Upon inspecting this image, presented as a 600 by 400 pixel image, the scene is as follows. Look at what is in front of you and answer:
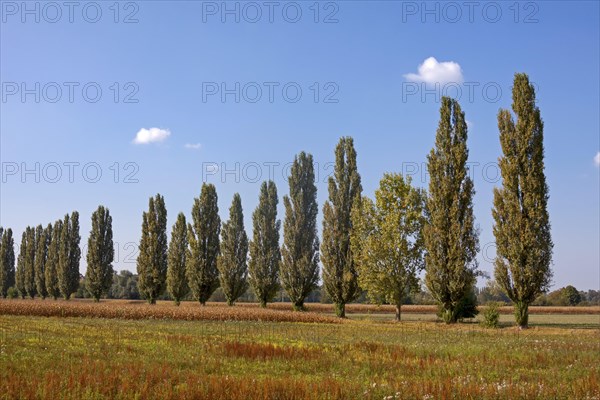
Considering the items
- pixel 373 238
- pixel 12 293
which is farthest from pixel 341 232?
pixel 12 293

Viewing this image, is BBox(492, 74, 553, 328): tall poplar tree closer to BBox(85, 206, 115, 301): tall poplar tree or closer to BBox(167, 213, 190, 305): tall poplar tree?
BBox(167, 213, 190, 305): tall poplar tree

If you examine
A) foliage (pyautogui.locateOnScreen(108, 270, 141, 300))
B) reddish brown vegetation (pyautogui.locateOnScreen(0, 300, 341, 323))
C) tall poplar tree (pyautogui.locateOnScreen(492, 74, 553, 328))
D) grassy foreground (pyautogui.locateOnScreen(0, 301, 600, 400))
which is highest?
tall poplar tree (pyautogui.locateOnScreen(492, 74, 553, 328))

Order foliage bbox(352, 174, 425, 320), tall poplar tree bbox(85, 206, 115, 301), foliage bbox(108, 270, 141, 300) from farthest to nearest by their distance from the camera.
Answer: foliage bbox(108, 270, 141, 300) < tall poplar tree bbox(85, 206, 115, 301) < foliage bbox(352, 174, 425, 320)

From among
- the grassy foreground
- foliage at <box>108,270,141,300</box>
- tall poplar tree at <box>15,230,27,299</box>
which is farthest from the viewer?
foliage at <box>108,270,141,300</box>

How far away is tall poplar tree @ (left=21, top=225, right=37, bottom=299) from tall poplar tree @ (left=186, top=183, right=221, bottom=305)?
55.3 meters

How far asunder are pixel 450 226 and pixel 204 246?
35056 millimetres

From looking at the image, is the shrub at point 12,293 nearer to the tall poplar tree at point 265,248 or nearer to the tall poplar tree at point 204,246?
the tall poplar tree at point 204,246

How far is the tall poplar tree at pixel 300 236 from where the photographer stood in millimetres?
58344

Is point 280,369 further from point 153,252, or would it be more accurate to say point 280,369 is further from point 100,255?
point 100,255

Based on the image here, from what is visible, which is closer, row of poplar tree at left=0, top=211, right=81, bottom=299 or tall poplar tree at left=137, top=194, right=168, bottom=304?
tall poplar tree at left=137, top=194, right=168, bottom=304

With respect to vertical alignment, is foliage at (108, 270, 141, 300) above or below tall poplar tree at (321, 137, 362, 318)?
below

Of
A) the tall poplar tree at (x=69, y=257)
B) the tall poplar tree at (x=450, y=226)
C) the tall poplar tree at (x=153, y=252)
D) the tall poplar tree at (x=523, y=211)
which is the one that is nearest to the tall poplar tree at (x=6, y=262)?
the tall poplar tree at (x=69, y=257)

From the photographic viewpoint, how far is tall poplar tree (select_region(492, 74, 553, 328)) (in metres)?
39.7

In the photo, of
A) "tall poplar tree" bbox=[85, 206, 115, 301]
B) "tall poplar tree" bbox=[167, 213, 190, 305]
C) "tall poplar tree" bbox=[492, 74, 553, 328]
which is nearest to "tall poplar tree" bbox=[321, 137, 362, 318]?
"tall poplar tree" bbox=[492, 74, 553, 328]
